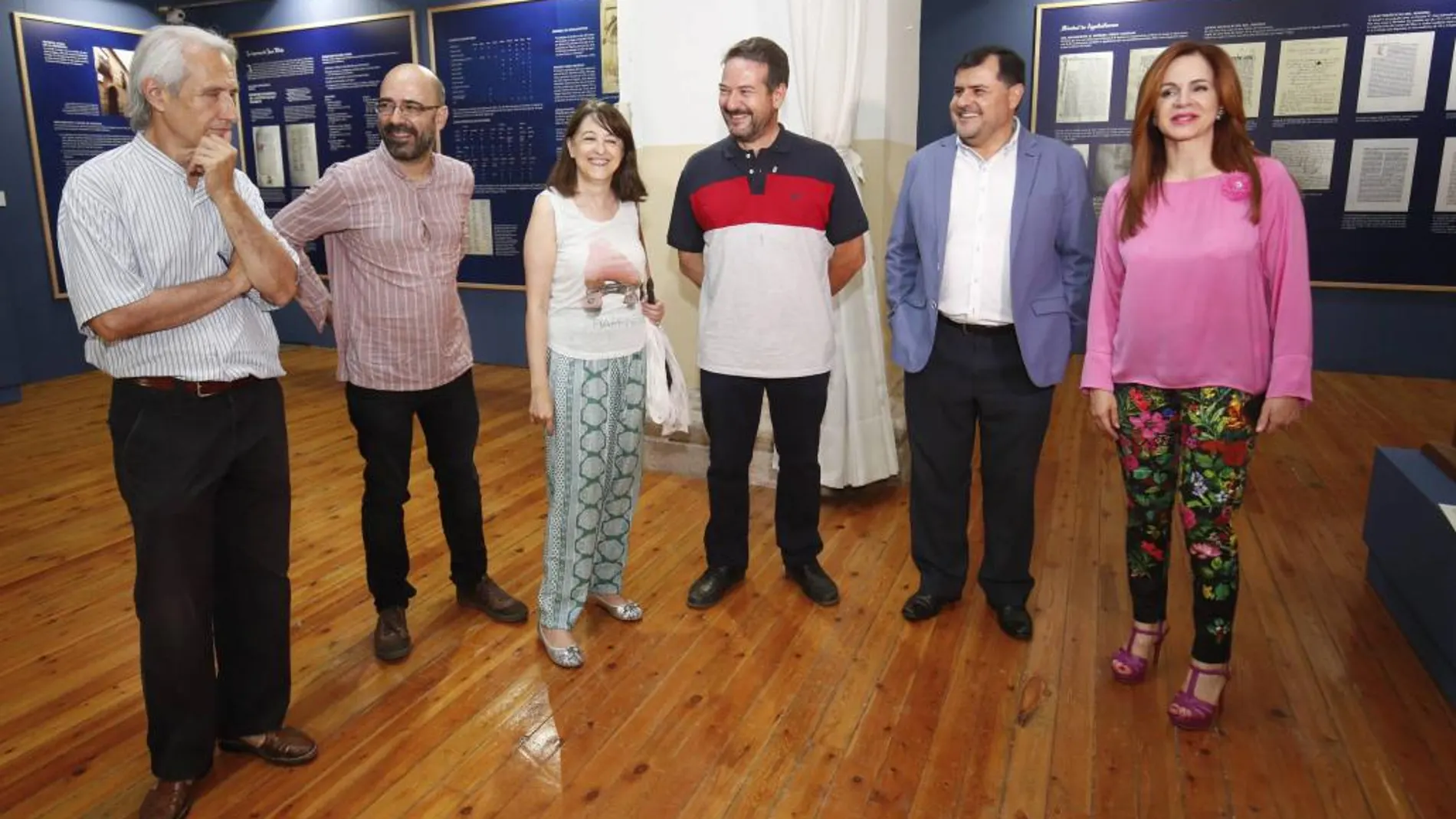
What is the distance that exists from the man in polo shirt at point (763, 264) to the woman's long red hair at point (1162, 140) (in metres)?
0.87

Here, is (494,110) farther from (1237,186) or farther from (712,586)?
(1237,186)

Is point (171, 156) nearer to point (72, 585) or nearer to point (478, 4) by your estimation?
point (72, 585)

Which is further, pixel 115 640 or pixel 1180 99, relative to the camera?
pixel 115 640

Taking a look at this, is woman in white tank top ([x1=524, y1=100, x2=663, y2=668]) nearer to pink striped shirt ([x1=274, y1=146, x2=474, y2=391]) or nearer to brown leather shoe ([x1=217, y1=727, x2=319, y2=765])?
pink striped shirt ([x1=274, y1=146, x2=474, y2=391])

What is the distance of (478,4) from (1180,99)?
18.9 feet

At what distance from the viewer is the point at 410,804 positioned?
2.20 meters

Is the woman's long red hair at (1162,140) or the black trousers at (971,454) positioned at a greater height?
the woman's long red hair at (1162,140)

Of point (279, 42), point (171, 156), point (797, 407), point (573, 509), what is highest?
point (279, 42)

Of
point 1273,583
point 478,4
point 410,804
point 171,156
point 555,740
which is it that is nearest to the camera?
point 171,156

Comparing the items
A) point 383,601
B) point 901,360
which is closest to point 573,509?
point 383,601

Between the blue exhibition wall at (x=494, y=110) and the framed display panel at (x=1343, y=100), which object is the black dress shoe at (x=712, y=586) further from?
the framed display panel at (x=1343, y=100)

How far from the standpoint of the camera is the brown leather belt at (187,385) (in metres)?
1.96

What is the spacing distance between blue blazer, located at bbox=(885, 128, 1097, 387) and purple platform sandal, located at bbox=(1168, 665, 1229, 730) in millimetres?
848

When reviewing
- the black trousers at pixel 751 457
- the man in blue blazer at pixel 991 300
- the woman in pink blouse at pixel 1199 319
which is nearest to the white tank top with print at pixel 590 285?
the black trousers at pixel 751 457
